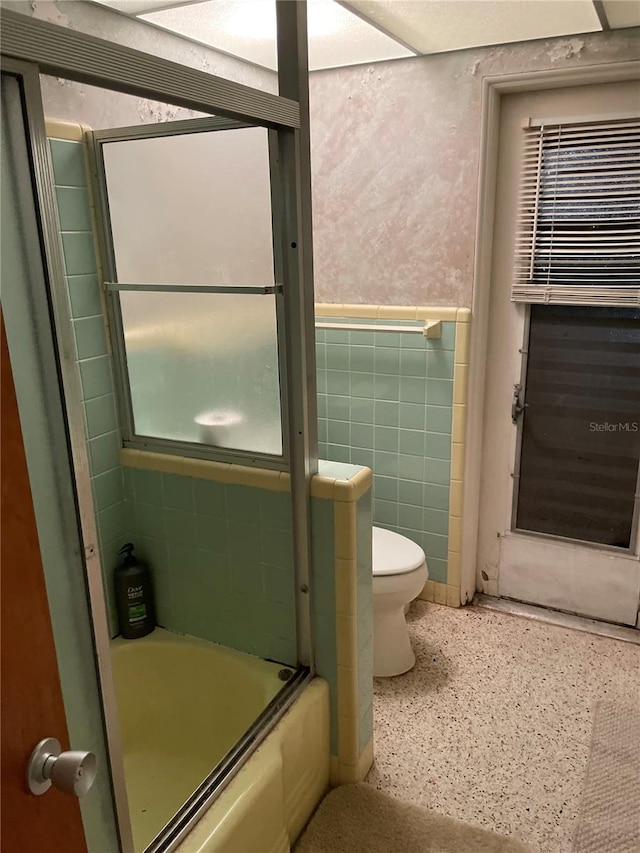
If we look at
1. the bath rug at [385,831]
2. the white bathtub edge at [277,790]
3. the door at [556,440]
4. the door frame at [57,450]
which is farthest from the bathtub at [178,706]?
the door at [556,440]

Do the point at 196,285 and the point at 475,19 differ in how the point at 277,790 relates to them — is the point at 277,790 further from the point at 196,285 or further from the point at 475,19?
the point at 475,19

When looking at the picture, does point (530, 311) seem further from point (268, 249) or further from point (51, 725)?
point (51, 725)

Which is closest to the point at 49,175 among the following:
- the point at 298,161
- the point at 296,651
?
the point at 298,161

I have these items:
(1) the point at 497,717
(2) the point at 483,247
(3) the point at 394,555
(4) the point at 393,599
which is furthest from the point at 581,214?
(1) the point at 497,717

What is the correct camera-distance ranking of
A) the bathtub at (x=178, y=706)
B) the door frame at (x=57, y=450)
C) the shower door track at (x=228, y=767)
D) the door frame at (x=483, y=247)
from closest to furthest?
the door frame at (x=57, y=450) → the shower door track at (x=228, y=767) → the bathtub at (x=178, y=706) → the door frame at (x=483, y=247)

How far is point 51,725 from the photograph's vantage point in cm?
81

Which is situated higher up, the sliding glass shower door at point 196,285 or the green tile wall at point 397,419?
the sliding glass shower door at point 196,285

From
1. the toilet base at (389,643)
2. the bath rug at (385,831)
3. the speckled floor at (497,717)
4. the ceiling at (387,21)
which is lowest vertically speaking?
the speckled floor at (497,717)

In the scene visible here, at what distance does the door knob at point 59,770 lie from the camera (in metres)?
0.77

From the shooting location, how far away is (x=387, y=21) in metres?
1.93

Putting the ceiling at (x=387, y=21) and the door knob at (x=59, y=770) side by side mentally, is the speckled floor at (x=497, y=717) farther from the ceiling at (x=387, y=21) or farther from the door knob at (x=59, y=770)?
the ceiling at (x=387, y=21)

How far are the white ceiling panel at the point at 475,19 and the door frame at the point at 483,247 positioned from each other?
0.13m

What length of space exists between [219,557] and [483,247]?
1.43 m

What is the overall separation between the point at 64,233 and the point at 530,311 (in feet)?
5.28
